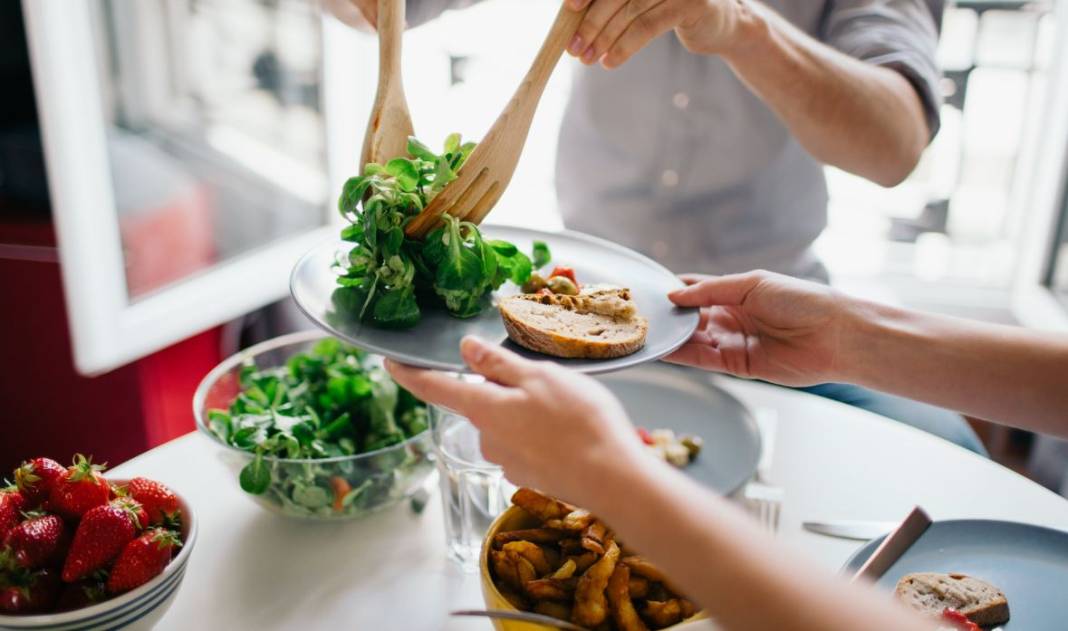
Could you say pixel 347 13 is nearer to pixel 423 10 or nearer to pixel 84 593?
pixel 423 10

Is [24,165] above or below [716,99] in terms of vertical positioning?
below

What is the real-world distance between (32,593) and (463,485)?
0.42 metres

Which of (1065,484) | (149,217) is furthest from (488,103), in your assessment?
(1065,484)

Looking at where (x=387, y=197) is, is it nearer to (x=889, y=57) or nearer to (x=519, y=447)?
(x=519, y=447)

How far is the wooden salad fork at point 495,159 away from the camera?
99cm

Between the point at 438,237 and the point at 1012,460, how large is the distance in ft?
6.96

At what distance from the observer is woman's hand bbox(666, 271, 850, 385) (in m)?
1.13

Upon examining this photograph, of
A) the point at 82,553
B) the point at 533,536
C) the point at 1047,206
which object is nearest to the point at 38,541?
the point at 82,553

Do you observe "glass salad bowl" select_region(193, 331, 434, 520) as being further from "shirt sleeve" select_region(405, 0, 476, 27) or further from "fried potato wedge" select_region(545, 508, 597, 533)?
"shirt sleeve" select_region(405, 0, 476, 27)

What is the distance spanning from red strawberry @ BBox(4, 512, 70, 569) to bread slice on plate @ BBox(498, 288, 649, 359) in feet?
1.50

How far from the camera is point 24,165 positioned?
2.10m

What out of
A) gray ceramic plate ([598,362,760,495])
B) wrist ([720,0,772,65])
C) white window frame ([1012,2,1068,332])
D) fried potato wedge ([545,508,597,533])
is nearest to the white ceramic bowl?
fried potato wedge ([545,508,597,533])

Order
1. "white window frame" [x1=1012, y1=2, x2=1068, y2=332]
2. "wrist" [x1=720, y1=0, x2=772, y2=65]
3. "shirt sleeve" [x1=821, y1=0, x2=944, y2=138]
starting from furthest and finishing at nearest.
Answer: "white window frame" [x1=1012, y1=2, x2=1068, y2=332] < "shirt sleeve" [x1=821, y1=0, x2=944, y2=138] < "wrist" [x1=720, y1=0, x2=772, y2=65]

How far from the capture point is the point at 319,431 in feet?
3.55
